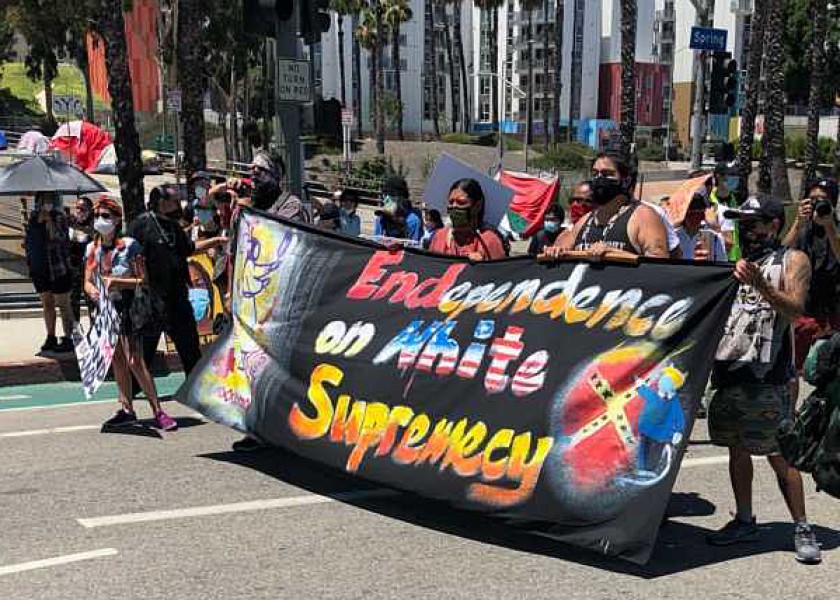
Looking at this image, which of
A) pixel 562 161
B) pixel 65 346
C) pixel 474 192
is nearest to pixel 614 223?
pixel 474 192

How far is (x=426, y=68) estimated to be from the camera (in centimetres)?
9644

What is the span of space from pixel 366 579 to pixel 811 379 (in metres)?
2.24

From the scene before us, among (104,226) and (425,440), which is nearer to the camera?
(425,440)

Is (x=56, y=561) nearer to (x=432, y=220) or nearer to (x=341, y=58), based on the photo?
(x=432, y=220)

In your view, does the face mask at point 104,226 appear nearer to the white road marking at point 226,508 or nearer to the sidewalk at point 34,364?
the white road marking at point 226,508

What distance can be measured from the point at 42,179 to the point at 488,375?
28.0 feet

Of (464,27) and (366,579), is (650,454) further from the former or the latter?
(464,27)

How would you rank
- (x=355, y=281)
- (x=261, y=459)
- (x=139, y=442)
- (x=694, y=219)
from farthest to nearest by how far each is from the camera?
(x=694, y=219) → (x=139, y=442) → (x=261, y=459) → (x=355, y=281)

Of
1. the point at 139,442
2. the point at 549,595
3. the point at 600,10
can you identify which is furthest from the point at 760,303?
the point at 600,10

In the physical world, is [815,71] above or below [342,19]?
below

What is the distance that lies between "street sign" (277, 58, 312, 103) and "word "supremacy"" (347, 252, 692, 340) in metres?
5.10

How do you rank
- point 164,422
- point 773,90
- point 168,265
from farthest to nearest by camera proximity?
point 773,90
point 168,265
point 164,422

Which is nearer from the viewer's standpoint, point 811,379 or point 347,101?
point 811,379

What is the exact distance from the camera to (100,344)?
8.05m
